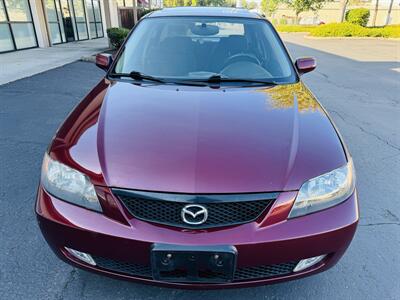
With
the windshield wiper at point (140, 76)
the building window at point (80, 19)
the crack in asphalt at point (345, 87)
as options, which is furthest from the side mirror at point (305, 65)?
the building window at point (80, 19)

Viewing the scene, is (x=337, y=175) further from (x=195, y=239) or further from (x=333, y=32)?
(x=333, y=32)

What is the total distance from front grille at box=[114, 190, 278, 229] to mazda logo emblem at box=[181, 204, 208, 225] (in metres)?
0.01

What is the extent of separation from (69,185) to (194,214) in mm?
659

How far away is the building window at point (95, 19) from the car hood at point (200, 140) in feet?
53.2

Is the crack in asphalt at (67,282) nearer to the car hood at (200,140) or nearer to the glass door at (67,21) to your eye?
the car hood at (200,140)

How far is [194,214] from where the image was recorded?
1.46 metres

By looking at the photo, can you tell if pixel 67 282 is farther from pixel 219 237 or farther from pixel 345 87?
pixel 345 87

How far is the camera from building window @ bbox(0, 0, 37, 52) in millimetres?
10117

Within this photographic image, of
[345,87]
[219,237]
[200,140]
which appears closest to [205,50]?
[200,140]

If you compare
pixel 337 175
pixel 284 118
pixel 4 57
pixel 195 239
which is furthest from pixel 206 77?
pixel 4 57

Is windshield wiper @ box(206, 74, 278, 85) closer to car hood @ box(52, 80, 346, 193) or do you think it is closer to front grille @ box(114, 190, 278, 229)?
car hood @ box(52, 80, 346, 193)

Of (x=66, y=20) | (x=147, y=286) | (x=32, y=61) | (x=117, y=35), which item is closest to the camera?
(x=147, y=286)

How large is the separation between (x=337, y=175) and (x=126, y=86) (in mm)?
1597

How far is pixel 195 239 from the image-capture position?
1.45m
